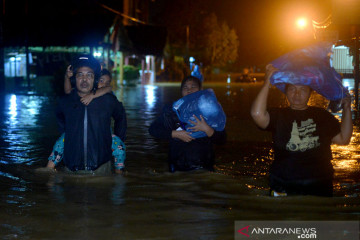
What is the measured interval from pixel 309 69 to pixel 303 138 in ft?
1.94

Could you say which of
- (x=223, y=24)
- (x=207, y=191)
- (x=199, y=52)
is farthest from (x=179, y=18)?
(x=207, y=191)

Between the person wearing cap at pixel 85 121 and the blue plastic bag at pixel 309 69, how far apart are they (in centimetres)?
207

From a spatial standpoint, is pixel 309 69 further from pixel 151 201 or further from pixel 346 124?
pixel 151 201

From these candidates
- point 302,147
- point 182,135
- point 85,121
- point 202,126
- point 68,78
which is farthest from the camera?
point 68,78

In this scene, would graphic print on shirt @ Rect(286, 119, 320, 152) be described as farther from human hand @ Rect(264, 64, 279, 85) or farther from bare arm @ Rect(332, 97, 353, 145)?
human hand @ Rect(264, 64, 279, 85)

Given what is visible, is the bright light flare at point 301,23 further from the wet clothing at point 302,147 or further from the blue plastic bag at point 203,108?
the wet clothing at point 302,147

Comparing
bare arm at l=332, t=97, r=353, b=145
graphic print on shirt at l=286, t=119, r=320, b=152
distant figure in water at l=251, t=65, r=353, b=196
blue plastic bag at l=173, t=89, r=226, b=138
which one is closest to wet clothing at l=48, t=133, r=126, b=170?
blue plastic bag at l=173, t=89, r=226, b=138

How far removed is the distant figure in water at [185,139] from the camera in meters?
6.48

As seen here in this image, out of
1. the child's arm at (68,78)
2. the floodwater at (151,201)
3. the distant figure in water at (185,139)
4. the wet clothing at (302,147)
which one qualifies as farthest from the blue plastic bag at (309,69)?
the child's arm at (68,78)

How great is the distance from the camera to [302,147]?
537 cm

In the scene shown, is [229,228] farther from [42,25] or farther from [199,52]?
[199,52]

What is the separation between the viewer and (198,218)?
5.86 meters

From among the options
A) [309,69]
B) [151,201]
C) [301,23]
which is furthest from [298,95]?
[301,23]

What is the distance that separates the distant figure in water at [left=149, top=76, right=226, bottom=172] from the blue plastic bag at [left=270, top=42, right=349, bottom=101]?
4.40ft
